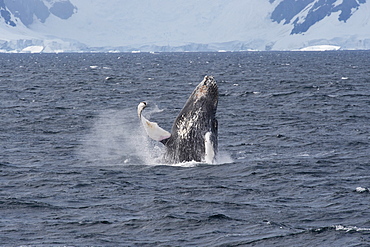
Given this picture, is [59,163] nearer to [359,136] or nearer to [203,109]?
[203,109]

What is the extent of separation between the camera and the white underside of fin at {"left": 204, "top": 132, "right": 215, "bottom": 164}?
1691cm

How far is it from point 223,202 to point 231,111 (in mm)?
20518

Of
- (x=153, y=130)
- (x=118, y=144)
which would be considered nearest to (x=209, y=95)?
(x=153, y=130)

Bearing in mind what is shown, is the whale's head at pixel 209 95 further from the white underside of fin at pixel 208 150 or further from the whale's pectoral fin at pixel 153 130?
the whale's pectoral fin at pixel 153 130

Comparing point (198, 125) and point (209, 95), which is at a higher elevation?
point (209, 95)

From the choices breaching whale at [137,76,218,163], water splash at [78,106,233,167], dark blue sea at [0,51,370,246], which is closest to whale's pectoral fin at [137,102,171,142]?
breaching whale at [137,76,218,163]

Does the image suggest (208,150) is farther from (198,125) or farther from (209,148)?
(198,125)

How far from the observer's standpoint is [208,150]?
17.4 metres

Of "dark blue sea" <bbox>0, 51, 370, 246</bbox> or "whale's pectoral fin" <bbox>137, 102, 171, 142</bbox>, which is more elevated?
"whale's pectoral fin" <bbox>137, 102, 171, 142</bbox>

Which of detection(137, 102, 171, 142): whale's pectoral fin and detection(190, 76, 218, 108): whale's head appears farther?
detection(190, 76, 218, 108): whale's head

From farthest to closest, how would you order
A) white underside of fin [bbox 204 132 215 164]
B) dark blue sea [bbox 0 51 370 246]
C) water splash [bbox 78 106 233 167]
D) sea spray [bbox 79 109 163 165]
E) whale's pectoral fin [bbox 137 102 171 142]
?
sea spray [bbox 79 109 163 165] < water splash [bbox 78 106 233 167] < white underside of fin [bbox 204 132 215 164] < whale's pectoral fin [bbox 137 102 171 142] < dark blue sea [bbox 0 51 370 246]

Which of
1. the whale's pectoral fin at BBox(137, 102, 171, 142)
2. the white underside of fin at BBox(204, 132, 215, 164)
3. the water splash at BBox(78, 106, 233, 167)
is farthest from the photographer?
the water splash at BBox(78, 106, 233, 167)

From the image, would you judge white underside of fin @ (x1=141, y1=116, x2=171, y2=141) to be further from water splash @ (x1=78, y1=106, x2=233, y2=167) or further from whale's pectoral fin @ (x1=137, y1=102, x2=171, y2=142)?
water splash @ (x1=78, y1=106, x2=233, y2=167)

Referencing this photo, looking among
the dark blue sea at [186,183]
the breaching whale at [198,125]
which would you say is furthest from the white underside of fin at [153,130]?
the dark blue sea at [186,183]
